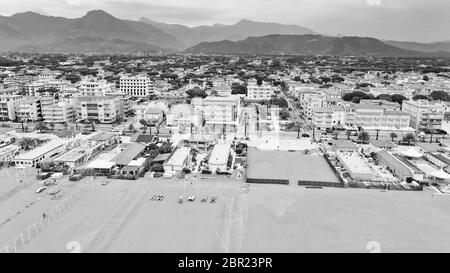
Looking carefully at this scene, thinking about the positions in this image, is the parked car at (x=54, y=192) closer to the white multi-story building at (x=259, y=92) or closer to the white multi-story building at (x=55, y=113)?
the white multi-story building at (x=55, y=113)

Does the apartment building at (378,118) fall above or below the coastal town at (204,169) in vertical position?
above

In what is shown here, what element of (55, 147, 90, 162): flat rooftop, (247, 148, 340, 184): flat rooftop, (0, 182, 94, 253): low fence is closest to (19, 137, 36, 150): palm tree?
(55, 147, 90, 162): flat rooftop

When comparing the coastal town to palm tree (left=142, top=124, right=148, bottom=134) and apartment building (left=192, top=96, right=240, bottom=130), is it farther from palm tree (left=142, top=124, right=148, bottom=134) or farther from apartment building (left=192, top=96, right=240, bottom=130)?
palm tree (left=142, top=124, right=148, bottom=134)

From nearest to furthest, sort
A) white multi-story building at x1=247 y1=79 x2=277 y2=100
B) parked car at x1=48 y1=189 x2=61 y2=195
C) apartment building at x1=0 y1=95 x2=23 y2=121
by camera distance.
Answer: parked car at x1=48 y1=189 x2=61 y2=195 → apartment building at x1=0 y1=95 x2=23 y2=121 → white multi-story building at x1=247 y1=79 x2=277 y2=100

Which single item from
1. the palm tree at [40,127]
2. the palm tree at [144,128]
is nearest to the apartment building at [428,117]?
the palm tree at [144,128]

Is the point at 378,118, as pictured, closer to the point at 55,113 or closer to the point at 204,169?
the point at 204,169

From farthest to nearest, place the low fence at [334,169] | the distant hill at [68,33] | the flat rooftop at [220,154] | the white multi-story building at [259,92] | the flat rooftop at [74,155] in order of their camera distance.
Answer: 1. the distant hill at [68,33]
2. the white multi-story building at [259,92]
3. the flat rooftop at [74,155]
4. the flat rooftop at [220,154]
5. the low fence at [334,169]

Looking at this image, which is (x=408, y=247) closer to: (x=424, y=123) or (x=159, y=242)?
(x=159, y=242)

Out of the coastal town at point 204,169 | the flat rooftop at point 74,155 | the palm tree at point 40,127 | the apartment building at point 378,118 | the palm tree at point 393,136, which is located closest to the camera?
the coastal town at point 204,169
